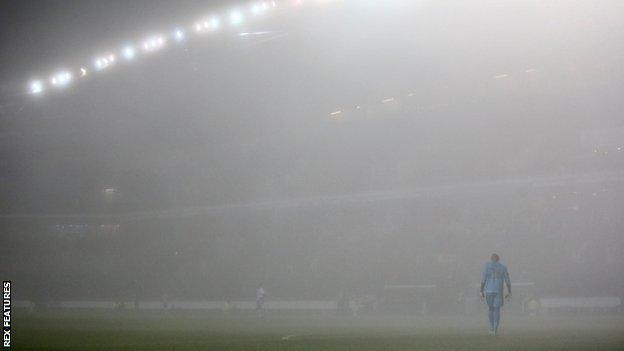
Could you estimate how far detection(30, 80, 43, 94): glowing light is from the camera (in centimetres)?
2648

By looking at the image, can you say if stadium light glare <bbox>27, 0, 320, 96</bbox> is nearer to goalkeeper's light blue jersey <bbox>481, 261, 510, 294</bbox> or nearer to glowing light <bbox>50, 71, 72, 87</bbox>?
glowing light <bbox>50, 71, 72, 87</bbox>

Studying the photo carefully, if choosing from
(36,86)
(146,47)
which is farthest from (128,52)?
(36,86)

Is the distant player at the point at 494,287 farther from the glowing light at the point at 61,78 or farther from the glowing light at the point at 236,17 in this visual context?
the glowing light at the point at 61,78

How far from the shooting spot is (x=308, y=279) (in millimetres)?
40000

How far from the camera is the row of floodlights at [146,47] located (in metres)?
22.2

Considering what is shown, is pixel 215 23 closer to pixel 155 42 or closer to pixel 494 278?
pixel 155 42

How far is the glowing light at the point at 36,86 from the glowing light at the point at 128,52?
11.4 feet

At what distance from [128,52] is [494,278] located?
49.6 feet

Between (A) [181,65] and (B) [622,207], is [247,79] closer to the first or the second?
(A) [181,65]

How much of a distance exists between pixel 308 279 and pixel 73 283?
14726 millimetres

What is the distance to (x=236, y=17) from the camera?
2228 cm

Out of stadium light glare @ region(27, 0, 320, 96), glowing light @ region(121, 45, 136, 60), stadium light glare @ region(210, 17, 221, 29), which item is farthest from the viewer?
glowing light @ region(121, 45, 136, 60)

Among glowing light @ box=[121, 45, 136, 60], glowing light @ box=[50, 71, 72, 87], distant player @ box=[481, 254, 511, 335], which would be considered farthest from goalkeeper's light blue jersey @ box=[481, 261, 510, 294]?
glowing light @ box=[50, 71, 72, 87]

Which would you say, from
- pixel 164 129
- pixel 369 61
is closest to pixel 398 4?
pixel 369 61
